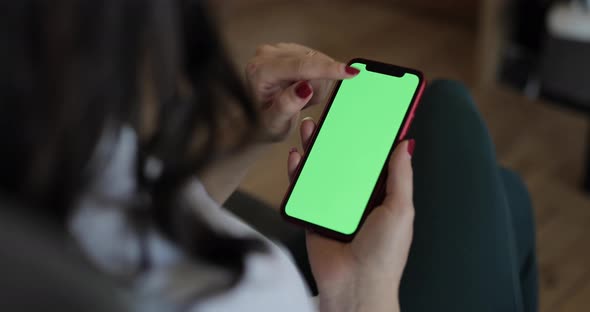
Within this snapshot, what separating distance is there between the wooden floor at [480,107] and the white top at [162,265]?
0.19 metres

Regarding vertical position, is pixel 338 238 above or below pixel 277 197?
above

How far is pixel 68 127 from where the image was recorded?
1.04 ft

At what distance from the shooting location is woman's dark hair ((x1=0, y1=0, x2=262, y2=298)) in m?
0.31

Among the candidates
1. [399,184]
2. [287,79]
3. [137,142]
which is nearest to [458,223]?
[399,184]

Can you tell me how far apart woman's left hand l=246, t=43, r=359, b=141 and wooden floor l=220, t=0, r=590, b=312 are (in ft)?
0.11

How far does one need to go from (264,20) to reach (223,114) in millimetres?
2122

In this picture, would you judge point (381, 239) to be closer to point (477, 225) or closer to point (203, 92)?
point (477, 225)

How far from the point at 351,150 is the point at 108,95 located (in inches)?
14.7

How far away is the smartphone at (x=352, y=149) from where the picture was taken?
0.63m

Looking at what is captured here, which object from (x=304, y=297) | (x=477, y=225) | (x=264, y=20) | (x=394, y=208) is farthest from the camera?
(x=264, y=20)

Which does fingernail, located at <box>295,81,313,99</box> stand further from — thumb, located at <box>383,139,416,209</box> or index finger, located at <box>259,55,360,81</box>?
thumb, located at <box>383,139,416,209</box>

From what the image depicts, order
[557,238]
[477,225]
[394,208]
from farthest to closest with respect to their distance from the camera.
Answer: [557,238] < [477,225] < [394,208]

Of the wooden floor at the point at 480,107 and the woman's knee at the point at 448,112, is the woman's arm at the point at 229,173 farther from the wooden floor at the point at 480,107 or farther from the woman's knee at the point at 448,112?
the woman's knee at the point at 448,112

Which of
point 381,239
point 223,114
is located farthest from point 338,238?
point 223,114
